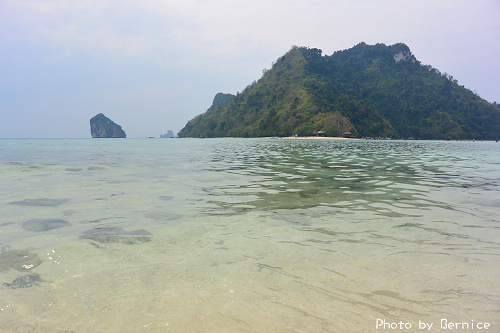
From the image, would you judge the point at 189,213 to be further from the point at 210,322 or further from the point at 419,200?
the point at 419,200

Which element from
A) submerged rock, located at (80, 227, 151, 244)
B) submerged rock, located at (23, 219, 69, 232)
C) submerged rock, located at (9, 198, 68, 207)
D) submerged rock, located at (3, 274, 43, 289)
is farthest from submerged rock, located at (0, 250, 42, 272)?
submerged rock, located at (9, 198, 68, 207)

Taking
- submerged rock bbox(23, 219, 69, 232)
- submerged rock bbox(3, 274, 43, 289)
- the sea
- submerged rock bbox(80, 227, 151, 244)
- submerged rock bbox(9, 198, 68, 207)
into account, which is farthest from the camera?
submerged rock bbox(9, 198, 68, 207)

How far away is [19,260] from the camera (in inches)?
187

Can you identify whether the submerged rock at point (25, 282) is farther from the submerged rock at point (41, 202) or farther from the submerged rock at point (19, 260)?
the submerged rock at point (41, 202)

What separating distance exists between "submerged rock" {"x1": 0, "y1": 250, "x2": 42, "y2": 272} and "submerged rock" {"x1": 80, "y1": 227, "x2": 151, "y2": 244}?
106cm

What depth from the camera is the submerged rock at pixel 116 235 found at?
228 inches

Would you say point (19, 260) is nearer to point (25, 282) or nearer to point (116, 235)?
point (25, 282)

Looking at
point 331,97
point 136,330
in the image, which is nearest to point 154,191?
point 136,330

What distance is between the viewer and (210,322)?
3.14m

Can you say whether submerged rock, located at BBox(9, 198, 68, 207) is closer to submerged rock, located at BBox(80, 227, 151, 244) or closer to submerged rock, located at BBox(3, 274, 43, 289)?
submerged rock, located at BBox(80, 227, 151, 244)

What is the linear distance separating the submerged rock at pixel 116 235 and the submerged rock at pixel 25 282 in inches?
61.5

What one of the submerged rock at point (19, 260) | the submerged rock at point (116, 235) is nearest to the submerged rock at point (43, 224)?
the submerged rock at point (116, 235)

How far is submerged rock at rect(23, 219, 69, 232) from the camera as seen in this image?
6510mm

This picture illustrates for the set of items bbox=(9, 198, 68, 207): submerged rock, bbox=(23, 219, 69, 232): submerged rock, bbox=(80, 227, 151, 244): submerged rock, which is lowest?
bbox=(80, 227, 151, 244): submerged rock
